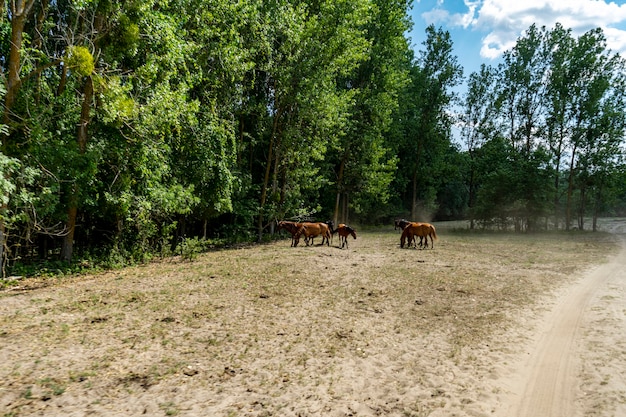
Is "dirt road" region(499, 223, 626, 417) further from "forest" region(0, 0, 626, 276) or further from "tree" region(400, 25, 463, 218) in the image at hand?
"tree" region(400, 25, 463, 218)

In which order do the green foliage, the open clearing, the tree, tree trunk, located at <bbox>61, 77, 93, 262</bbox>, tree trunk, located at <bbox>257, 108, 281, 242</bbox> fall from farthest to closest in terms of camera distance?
the tree
tree trunk, located at <bbox>257, 108, 281, 242</bbox>
tree trunk, located at <bbox>61, 77, 93, 262</bbox>
the green foliage
the open clearing

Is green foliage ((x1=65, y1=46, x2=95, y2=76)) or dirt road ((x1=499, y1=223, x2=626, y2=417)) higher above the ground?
green foliage ((x1=65, y1=46, x2=95, y2=76))

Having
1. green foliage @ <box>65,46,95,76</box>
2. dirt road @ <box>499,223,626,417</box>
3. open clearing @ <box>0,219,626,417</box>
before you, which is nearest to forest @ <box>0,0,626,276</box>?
green foliage @ <box>65,46,95,76</box>

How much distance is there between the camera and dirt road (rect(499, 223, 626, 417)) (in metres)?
4.54

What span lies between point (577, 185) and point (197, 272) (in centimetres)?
3555

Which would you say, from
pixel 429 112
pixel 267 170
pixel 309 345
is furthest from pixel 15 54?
pixel 429 112

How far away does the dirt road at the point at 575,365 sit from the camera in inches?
179

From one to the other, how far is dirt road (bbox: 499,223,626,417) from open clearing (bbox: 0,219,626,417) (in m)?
0.03

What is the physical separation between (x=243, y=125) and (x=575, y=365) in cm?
1774

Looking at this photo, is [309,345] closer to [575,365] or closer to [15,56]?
[575,365]

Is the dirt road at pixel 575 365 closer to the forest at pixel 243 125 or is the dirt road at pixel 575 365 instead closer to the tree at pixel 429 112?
the forest at pixel 243 125

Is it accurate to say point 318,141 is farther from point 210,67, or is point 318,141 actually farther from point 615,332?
point 615,332

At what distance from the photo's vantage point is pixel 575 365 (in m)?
5.66

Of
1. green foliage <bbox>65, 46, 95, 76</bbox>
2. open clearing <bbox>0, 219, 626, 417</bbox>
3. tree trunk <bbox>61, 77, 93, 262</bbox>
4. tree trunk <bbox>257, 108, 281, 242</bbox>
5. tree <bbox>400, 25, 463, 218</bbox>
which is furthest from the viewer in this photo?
tree <bbox>400, 25, 463, 218</bbox>
